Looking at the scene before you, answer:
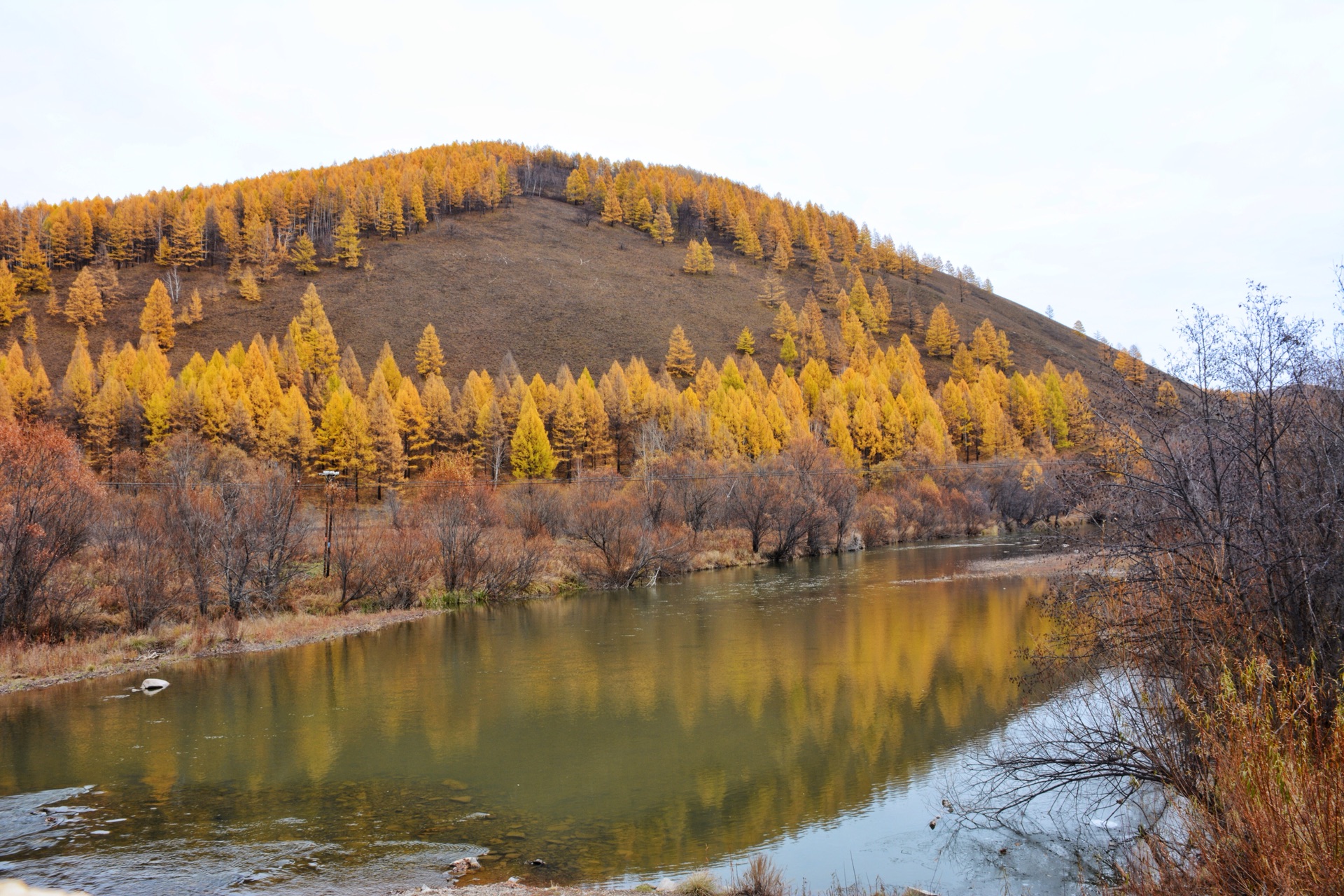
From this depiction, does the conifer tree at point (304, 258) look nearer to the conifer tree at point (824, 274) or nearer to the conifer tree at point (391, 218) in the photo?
the conifer tree at point (391, 218)

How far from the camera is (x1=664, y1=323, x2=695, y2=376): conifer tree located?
9012 centimetres

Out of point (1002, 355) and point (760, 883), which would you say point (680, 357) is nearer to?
point (1002, 355)

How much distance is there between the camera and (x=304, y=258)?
104 m

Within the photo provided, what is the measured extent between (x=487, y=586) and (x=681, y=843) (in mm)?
25718

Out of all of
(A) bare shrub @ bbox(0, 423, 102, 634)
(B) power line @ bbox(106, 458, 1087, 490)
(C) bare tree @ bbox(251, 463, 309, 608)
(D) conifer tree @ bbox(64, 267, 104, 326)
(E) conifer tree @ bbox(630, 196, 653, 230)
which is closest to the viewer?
(A) bare shrub @ bbox(0, 423, 102, 634)

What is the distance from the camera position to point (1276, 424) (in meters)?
8.00

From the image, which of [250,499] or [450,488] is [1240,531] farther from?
[450,488]

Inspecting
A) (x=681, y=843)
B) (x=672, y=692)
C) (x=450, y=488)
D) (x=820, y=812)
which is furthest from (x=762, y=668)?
(x=450, y=488)

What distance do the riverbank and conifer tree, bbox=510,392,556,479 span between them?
34.3 meters

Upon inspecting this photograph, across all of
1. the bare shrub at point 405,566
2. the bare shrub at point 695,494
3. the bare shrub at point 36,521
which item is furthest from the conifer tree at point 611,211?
the bare shrub at point 36,521

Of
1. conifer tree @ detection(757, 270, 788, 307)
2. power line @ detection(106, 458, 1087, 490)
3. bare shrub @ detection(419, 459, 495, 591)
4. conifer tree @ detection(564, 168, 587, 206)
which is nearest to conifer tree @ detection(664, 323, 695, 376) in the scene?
conifer tree @ detection(757, 270, 788, 307)

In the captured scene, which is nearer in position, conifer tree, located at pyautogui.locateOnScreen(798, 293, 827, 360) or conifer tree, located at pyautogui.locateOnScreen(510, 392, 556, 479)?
conifer tree, located at pyautogui.locateOnScreen(510, 392, 556, 479)

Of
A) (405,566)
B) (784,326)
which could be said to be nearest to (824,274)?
(784,326)

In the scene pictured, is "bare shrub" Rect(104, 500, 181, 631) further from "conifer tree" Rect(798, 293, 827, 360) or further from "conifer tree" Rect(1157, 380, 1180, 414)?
"conifer tree" Rect(798, 293, 827, 360)
